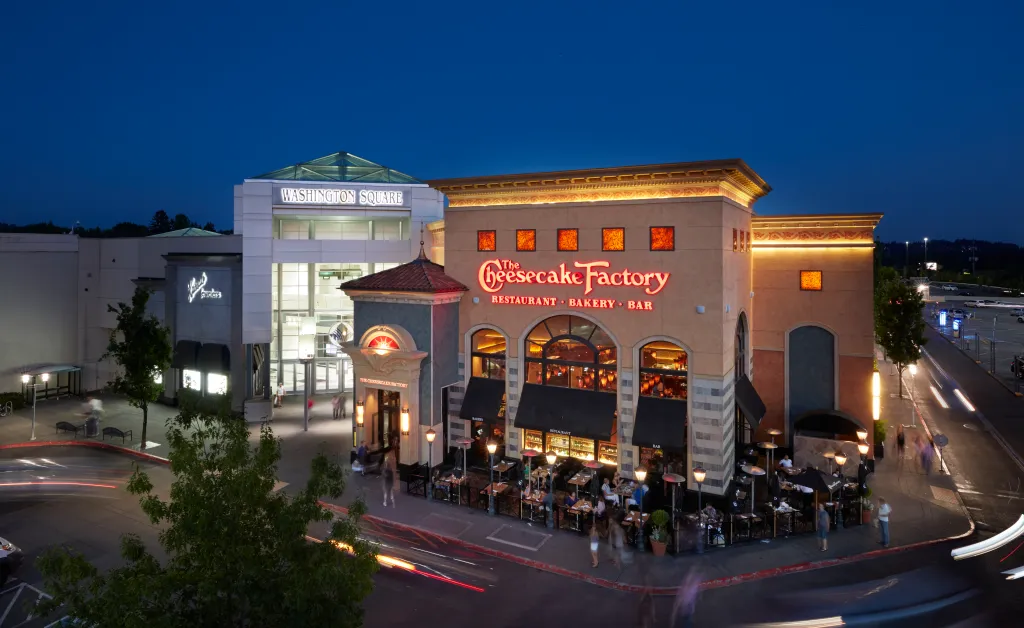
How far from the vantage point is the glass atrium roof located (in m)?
40.6

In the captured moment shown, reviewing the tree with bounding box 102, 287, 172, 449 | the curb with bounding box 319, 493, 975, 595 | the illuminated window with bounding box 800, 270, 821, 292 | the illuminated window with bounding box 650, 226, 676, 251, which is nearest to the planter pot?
the curb with bounding box 319, 493, 975, 595

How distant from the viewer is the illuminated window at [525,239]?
25641mm

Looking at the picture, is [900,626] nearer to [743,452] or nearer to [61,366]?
[743,452]

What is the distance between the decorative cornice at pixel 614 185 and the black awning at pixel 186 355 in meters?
20.4

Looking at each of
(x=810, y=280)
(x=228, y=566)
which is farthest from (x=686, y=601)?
(x=810, y=280)

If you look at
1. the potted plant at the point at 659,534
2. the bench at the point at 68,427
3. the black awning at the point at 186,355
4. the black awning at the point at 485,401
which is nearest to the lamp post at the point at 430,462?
the black awning at the point at 485,401

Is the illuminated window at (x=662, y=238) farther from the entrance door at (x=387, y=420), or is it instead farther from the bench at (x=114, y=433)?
the bench at (x=114, y=433)

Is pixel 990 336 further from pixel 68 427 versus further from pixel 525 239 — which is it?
pixel 68 427

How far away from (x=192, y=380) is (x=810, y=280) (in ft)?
116

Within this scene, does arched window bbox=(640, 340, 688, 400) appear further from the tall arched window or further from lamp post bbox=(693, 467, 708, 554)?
the tall arched window

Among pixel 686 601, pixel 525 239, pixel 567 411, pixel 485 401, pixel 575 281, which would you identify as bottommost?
pixel 686 601

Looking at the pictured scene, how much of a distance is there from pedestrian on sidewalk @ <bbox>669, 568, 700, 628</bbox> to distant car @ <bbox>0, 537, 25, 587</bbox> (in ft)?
59.1

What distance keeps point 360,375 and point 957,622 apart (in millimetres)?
22012

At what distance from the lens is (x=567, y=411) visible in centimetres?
2434
